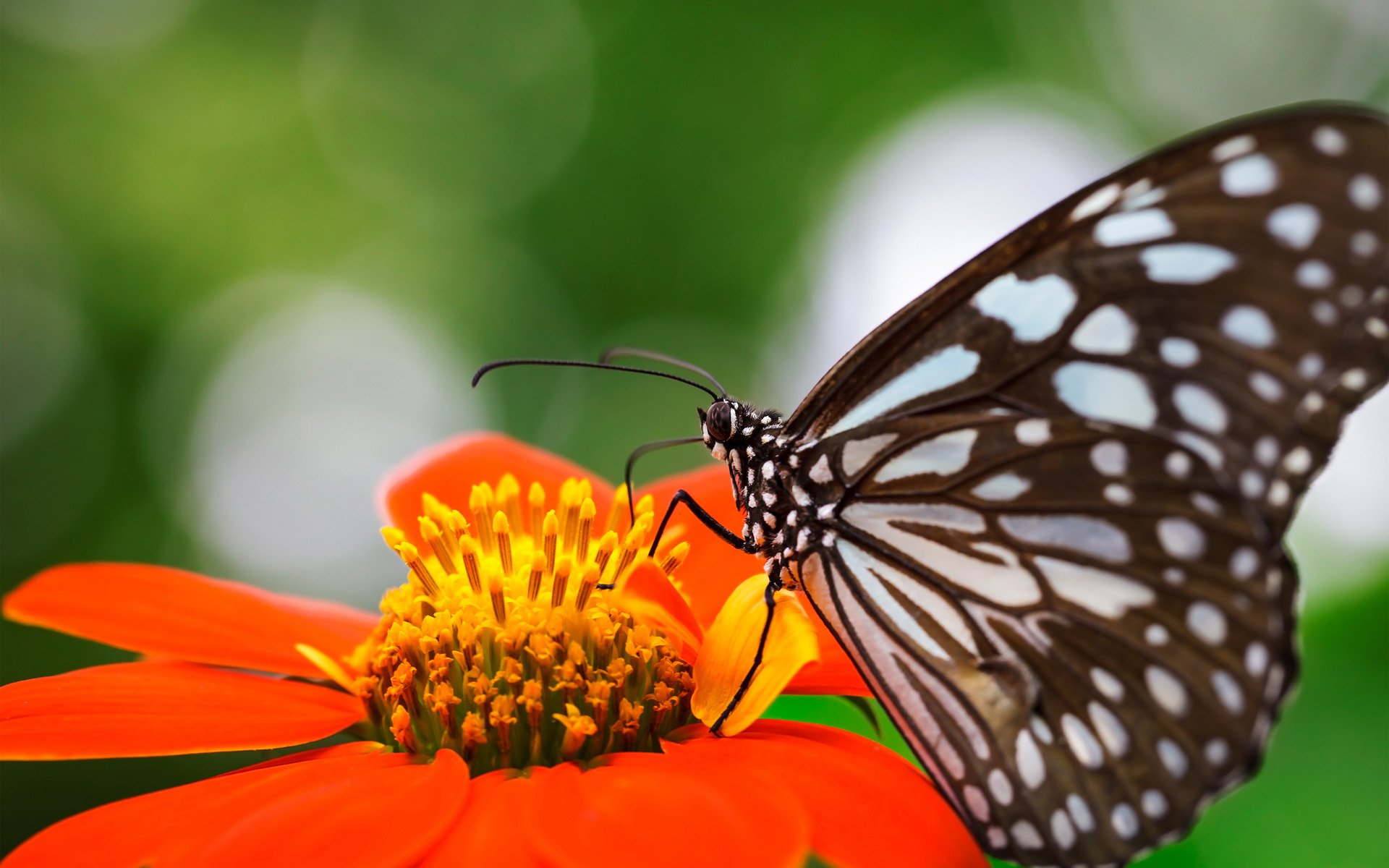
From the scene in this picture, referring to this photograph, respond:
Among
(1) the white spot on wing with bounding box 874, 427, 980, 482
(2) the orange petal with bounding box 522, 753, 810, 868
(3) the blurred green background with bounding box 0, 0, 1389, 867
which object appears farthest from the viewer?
(3) the blurred green background with bounding box 0, 0, 1389, 867

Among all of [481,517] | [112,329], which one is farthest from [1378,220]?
[112,329]

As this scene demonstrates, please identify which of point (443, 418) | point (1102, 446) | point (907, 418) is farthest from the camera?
point (443, 418)

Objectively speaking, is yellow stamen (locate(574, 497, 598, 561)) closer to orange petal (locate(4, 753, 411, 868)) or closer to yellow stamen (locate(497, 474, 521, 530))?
yellow stamen (locate(497, 474, 521, 530))

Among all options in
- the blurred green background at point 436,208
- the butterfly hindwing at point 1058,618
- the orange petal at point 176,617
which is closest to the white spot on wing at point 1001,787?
the butterfly hindwing at point 1058,618

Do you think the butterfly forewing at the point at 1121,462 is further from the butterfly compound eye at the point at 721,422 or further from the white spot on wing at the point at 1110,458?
the butterfly compound eye at the point at 721,422

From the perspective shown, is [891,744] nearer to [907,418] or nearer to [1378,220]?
[907,418]

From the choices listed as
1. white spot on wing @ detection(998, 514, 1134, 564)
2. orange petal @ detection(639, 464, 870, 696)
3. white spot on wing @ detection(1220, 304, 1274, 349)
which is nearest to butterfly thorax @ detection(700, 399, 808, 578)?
orange petal @ detection(639, 464, 870, 696)

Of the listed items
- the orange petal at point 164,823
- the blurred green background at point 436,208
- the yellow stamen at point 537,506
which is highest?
the blurred green background at point 436,208
